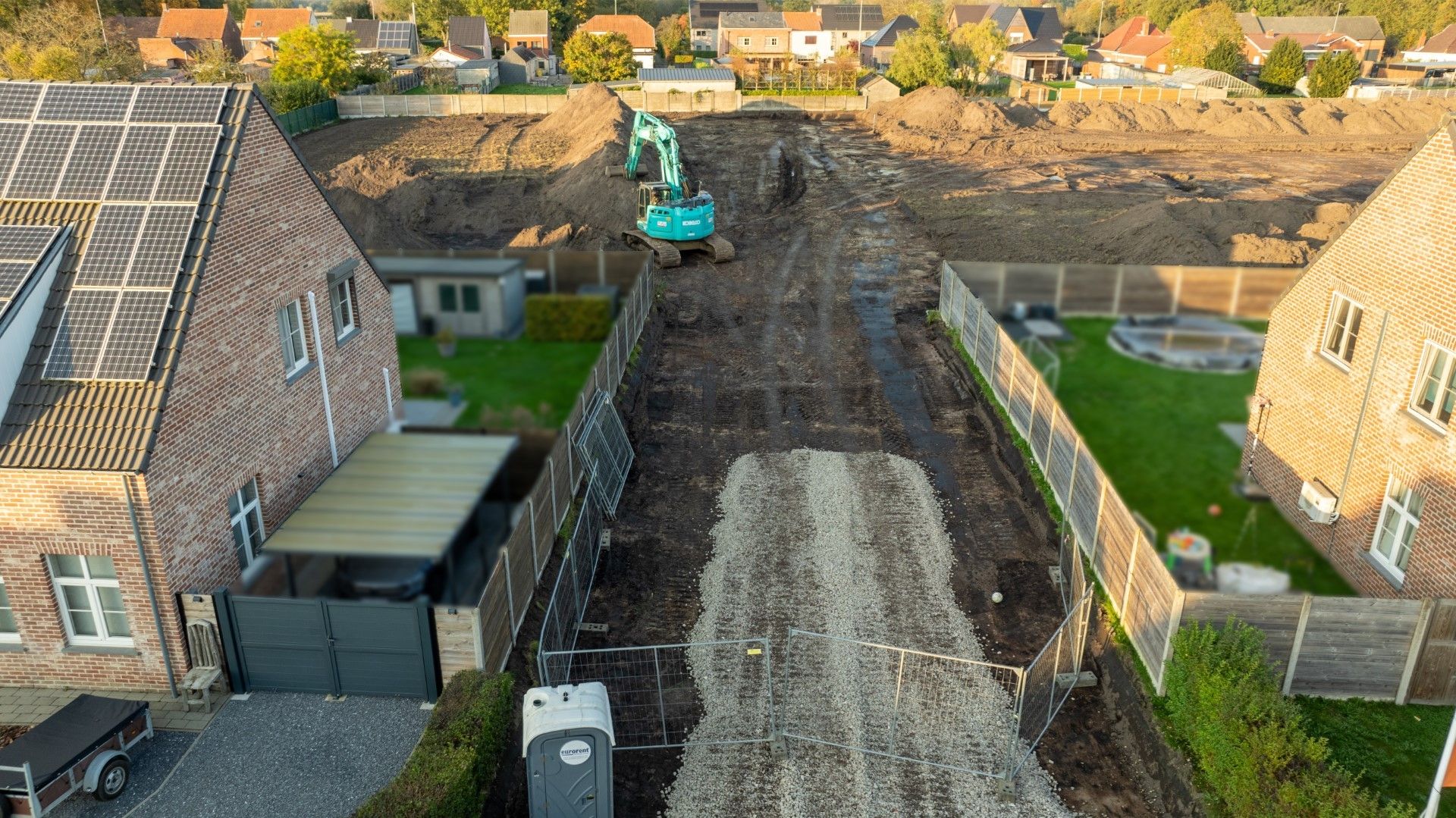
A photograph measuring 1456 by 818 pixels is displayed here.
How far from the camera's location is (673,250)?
121 ft

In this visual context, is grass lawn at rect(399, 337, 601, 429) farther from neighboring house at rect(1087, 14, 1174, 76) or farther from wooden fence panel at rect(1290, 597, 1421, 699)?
neighboring house at rect(1087, 14, 1174, 76)

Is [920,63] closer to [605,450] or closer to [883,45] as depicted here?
[883,45]

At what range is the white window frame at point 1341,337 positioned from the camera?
1617 cm

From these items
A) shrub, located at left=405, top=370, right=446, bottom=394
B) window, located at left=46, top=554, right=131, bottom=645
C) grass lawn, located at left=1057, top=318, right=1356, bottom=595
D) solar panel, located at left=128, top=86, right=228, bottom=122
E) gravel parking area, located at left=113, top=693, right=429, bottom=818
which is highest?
solar panel, located at left=128, top=86, right=228, bottom=122

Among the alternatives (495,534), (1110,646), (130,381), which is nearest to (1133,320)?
(1110,646)

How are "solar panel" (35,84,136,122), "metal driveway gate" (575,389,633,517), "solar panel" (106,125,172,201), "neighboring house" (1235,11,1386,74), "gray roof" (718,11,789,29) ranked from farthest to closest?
"neighboring house" (1235,11,1386,74), "gray roof" (718,11,789,29), "metal driveway gate" (575,389,633,517), "solar panel" (35,84,136,122), "solar panel" (106,125,172,201)

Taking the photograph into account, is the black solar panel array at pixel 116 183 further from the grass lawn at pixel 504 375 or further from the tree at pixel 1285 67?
the tree at pixel 1285 67

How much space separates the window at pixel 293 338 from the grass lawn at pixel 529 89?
2721 inches

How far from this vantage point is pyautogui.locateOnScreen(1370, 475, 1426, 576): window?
1476 cm

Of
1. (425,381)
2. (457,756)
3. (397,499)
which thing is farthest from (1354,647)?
(425,381)

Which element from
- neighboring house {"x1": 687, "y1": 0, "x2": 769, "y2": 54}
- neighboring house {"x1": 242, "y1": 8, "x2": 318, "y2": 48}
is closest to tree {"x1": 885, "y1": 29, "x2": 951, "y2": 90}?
neighboring house {"x1": 687, "y1": 0, "x2": 769, "y2": 54}

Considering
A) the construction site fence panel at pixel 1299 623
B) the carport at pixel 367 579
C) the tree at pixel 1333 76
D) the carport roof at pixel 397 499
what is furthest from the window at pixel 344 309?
the tree at pixel 1333 76

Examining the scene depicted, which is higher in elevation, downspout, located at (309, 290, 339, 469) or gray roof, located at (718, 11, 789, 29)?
gray roof, located at (718, 11, 789, 29)

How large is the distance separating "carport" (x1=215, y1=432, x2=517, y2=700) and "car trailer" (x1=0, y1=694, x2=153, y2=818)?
60.8 inches
